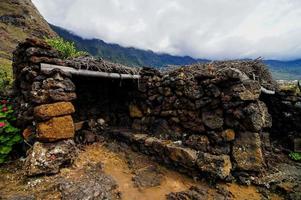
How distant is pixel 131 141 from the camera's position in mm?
6570

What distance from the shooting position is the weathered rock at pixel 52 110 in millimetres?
4605

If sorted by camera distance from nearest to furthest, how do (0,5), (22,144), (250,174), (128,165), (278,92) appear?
(250,174) < (22,144) < (128,165) < (278,92) < (0,5)

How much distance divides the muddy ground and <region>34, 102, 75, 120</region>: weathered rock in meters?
1.32

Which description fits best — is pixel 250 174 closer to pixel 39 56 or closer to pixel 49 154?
pixel 49 154


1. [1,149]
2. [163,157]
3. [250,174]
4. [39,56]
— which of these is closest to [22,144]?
[1,149]

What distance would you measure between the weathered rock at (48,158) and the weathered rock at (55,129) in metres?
0.16

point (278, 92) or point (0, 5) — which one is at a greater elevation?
point (0, 5)

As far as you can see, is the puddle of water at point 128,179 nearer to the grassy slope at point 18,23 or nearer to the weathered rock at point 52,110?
the weathered rock at point 52,110

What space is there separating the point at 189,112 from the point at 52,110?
11.7ft

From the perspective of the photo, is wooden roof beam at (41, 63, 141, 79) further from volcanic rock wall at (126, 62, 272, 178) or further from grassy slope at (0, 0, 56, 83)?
grassy slope at (0, 0, 56, 83)

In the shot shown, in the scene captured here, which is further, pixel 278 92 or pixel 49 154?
pixel 278 92

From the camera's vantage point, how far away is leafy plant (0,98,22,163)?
496 cm

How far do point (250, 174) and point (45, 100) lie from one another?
206 inches

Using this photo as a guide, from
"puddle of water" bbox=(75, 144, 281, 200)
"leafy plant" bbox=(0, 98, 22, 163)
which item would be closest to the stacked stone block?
"leafy plant" bbox=(0, 98, 22, 163)
